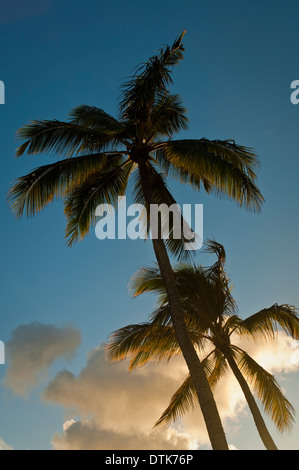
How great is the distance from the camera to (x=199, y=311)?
458 inches

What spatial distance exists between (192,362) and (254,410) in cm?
477

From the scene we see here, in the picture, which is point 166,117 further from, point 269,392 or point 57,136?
point 269,392

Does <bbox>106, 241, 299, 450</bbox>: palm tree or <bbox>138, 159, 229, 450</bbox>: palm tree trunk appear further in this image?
<bbox>106, 241, 299, 450</bbox>: palm tree

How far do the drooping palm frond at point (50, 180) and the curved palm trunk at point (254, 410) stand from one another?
24.3ft

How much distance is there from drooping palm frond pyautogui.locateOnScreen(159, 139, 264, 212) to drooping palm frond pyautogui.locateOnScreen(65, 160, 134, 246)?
1.78 metres

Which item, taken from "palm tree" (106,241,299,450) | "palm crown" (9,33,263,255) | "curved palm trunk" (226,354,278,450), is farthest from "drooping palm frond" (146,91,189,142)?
"curved palm trunk" (226,354,278,450)

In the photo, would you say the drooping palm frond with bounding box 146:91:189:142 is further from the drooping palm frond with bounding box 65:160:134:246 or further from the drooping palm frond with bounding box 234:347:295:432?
the drooping palm frond with bounding box 234:347:295:432

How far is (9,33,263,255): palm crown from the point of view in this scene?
31.6 feet

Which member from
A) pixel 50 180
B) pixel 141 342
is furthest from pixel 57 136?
pixel 141 342

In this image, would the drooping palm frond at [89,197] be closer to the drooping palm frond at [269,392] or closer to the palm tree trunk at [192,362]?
the palm tree trunk at [192,362]

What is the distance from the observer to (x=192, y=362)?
766 centimetres

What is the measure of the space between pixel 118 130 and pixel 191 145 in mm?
2320
